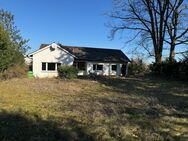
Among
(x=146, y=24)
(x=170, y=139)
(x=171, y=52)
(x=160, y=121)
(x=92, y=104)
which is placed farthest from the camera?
(x=146, y=24)

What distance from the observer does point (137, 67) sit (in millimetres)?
37531

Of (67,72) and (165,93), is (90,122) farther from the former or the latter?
(67,72)

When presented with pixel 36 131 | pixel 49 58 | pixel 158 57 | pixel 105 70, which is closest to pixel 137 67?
pixel 158 57

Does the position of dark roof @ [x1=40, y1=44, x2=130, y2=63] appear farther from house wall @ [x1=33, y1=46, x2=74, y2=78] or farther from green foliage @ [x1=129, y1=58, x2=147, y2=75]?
green foliage @ [x1=129, y1=58, x2=147, y2=75]

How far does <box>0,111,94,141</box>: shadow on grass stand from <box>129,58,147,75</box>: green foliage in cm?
3066

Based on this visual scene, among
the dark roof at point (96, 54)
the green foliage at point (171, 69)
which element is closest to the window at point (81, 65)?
the dark roof at point (96, 54)

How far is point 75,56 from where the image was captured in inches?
1196

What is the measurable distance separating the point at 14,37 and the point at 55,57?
17.7ft

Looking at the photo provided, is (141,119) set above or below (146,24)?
below

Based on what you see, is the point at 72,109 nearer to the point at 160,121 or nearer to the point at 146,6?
the point at 160,121

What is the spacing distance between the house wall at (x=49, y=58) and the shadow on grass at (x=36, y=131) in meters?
21.9

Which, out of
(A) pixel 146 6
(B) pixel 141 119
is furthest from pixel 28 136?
(A) pixel 146 6

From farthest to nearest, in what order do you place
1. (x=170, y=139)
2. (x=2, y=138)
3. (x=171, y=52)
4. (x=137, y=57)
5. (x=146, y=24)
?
1. (x=137, y=57)
2. (x=146, y=24)
3. (x=171, y=52)
4. (x=170, y=139)
5. (x=2, y=138)

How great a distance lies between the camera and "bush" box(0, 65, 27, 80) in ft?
70.0
